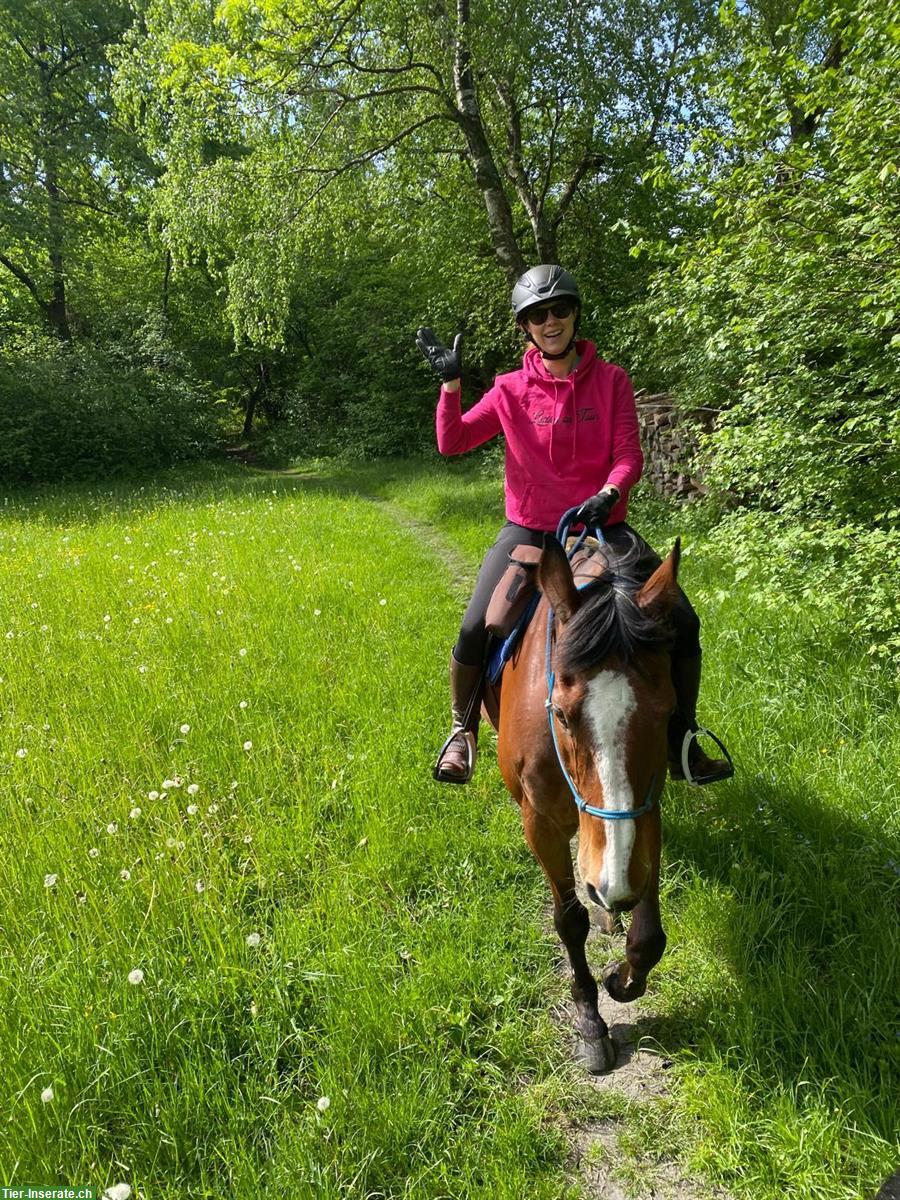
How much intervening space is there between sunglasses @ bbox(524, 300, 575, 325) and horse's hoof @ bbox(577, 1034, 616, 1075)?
10.6 ft

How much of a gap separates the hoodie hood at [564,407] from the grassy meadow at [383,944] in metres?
2.14

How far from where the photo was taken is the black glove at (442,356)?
3.25 metres

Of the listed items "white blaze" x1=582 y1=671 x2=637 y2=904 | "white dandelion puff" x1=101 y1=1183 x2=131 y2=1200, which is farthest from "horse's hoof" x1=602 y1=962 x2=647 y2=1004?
"white dandelion puff" x1=101 y1=1183 x2=131 y2=1200

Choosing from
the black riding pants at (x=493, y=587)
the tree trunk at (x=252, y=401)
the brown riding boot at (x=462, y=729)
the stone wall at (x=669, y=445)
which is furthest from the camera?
the tree trunk at (x=252, y=401)

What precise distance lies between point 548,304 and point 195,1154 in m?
3.69

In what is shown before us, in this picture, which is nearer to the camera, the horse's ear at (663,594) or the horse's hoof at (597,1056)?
the horse's ear at (663,594)

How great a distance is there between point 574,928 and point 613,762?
1.17 meters

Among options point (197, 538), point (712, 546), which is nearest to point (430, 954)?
point (712, 546)

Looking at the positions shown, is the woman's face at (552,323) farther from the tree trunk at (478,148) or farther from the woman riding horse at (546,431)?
the tree trunk at (478,148)

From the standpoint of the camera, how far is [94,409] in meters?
18.7

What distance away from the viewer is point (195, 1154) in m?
2.04

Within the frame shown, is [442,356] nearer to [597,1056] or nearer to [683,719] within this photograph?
[683,719]

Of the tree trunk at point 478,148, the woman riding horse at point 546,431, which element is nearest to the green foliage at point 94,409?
the tree trunk at point 478,148

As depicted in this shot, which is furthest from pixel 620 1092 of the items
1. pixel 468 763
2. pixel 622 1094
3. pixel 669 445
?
pixel 669 445
